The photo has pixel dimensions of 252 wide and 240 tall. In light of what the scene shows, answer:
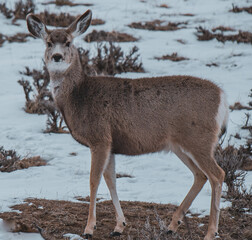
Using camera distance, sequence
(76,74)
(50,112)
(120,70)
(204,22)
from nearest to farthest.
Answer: (76,74) → (50,112) → (120,70) → (204,22)

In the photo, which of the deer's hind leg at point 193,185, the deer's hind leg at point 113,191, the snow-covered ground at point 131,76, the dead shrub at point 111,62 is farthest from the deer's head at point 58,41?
the dead shrub at point 111,62

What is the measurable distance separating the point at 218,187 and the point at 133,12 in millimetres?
14821

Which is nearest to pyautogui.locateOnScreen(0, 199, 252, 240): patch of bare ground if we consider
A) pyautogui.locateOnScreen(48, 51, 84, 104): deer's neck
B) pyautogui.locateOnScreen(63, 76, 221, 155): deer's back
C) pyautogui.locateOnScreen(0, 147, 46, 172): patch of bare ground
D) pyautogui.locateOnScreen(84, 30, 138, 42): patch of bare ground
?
pyautogui.locateOnScreen(63, 76, 221, 155): deer's back

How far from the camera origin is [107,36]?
50.5 feet

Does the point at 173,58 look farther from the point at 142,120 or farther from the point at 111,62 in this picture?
the point at 142,120

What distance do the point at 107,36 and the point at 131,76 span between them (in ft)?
10.3

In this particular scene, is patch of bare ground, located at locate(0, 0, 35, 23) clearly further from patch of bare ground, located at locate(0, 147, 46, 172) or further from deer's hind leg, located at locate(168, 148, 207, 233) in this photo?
deer's hind leg, located at locate(168, 148, 207, 233)

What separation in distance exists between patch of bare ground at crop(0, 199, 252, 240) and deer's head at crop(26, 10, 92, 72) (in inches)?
70.5

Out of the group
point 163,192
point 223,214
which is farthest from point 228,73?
point 223,214

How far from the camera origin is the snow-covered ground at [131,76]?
7148 mm

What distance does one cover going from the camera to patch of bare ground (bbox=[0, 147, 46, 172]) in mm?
8000

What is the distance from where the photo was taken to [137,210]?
6.10 m

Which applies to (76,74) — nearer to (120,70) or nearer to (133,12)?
(120,70)

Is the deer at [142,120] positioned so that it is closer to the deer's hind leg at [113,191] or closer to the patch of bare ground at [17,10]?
the deer's hind leg at [113,191]
